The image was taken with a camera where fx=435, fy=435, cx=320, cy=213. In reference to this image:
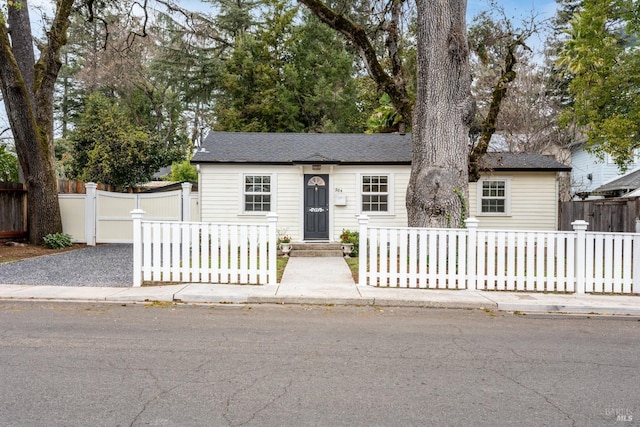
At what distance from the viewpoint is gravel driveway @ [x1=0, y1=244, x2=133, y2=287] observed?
8.39 meters

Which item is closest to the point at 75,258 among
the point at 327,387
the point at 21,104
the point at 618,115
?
the point at 21,104

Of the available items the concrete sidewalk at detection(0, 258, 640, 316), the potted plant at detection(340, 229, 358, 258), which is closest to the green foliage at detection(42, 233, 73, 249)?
the concrete sidewalk at detection(0, 258, 640, 316)

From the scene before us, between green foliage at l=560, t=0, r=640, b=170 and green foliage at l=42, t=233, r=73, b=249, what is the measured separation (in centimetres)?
1702

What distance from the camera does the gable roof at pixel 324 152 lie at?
14.6 metres

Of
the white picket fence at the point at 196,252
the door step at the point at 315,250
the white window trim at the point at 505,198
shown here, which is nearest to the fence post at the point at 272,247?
the white picket fence at the point at 196,252

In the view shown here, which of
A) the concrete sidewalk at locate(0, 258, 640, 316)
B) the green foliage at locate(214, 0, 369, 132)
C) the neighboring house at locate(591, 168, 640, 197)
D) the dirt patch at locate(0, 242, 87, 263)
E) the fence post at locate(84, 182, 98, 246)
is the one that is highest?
the green foliage at locate(214, 0, 369, 132)

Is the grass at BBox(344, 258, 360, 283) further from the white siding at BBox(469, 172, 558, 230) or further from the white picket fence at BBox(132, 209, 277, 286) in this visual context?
the white siding at BBox(469, 172, 558, 230)

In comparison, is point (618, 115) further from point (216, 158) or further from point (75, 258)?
point (75, 258)

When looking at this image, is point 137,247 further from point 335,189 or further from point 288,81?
point 288,81

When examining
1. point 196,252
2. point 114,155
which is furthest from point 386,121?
point 196,252

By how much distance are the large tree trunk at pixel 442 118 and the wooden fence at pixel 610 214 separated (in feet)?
26.2

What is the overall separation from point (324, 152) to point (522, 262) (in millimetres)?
9012

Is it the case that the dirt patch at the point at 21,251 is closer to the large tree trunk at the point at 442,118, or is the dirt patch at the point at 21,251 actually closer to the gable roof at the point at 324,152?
the gable roof at the point at 324,152

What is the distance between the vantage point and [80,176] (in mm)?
19141
